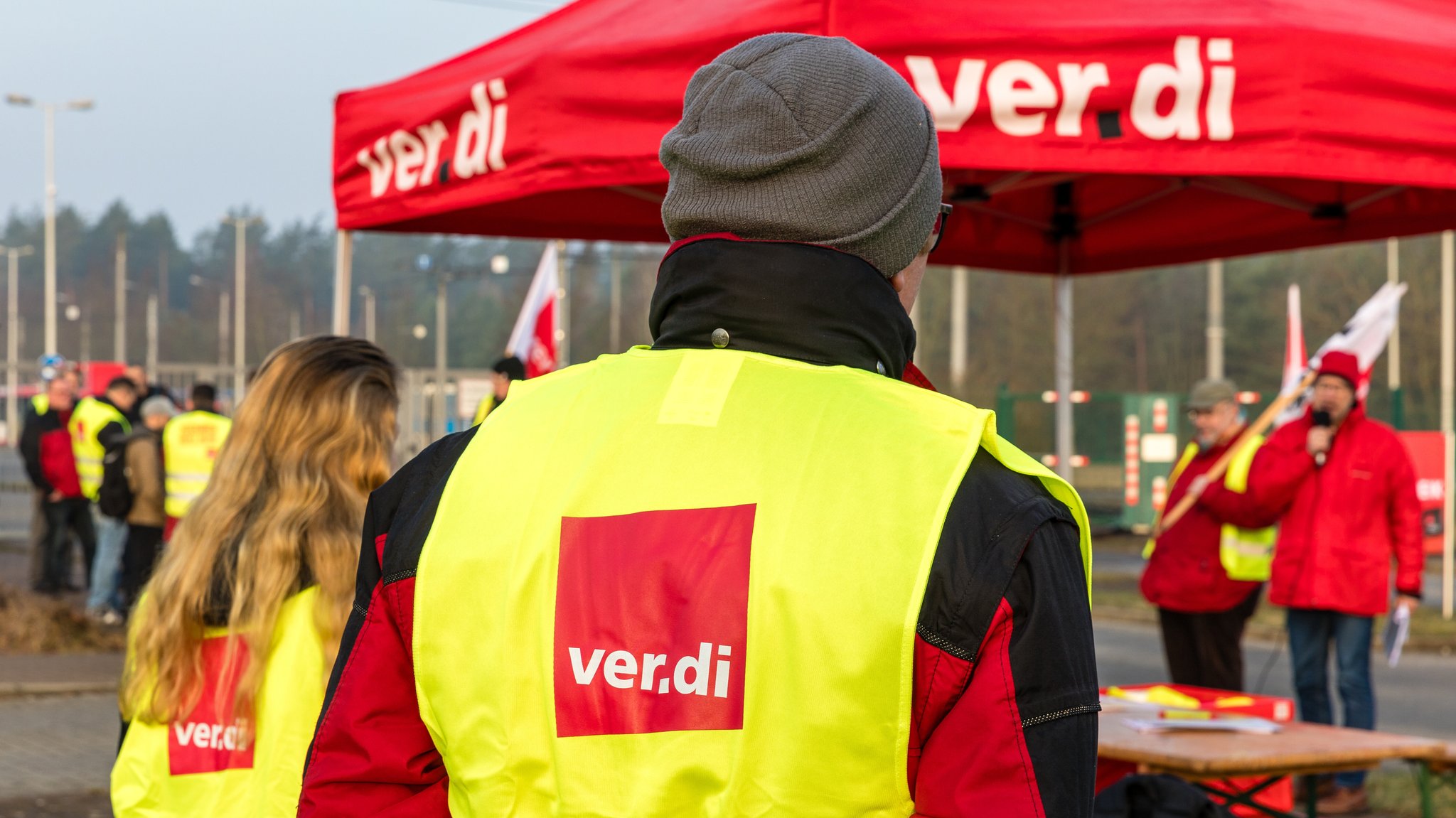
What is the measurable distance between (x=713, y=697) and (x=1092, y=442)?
A: 2233 cm

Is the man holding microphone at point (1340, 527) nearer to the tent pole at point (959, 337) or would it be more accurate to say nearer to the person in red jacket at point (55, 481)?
the person in red jacket at point (55, 481)

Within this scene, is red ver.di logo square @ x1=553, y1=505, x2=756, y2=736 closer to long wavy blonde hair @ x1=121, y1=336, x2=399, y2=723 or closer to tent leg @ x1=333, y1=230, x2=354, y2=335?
long wavy blonde hair @ x1=121, y1=336, x2=399, y2=723

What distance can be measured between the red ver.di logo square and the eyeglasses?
0.38m

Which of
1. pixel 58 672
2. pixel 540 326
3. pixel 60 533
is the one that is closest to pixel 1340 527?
pixel 58 672

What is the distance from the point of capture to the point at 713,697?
1.28 metres

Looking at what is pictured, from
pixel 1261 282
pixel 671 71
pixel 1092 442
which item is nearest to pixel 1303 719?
pixel 671 71

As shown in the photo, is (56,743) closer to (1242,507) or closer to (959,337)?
(1242,507)

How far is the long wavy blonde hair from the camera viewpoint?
8.56 ft

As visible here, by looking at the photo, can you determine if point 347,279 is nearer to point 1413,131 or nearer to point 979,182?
point 979,182

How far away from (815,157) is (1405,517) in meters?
6.16

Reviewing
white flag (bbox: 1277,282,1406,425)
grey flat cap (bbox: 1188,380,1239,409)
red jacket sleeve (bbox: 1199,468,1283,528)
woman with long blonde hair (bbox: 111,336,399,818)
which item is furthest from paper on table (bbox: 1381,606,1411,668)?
woman with long blonde hair (bbox: 111,336,399,818)

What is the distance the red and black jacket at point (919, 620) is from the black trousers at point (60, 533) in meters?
13.4

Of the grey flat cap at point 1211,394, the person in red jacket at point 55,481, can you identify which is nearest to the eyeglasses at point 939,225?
the grey flat cap at point 1211,394

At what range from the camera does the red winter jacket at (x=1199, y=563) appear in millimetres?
7031
